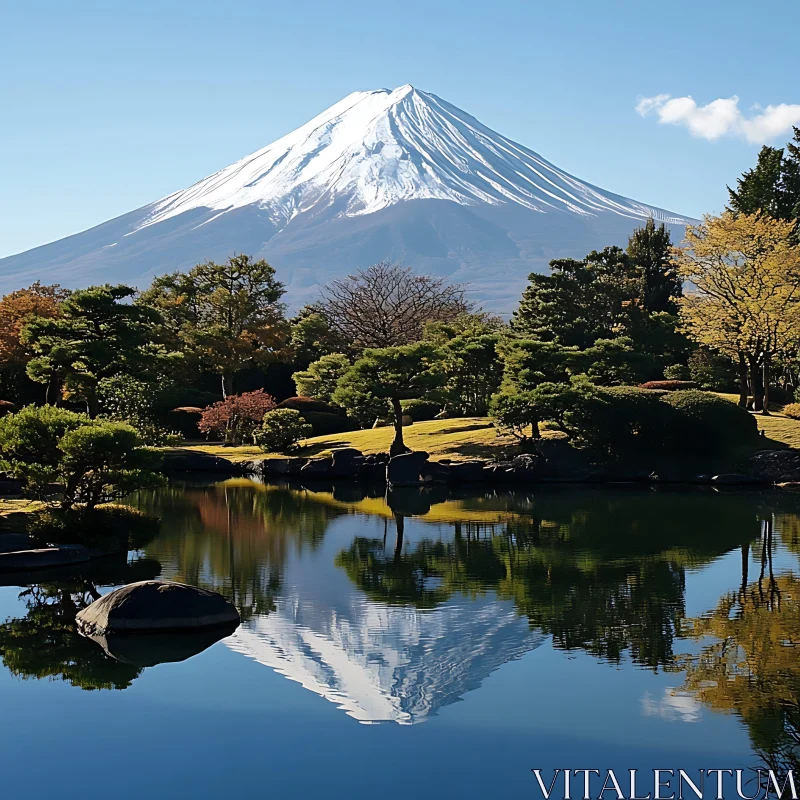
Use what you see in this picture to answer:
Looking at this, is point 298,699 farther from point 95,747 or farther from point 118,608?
point 118,608

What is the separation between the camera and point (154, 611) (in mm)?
12141

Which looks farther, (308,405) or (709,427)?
(308,405)

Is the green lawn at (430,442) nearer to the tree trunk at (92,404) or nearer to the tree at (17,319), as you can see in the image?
the tree trunk at (92,404)

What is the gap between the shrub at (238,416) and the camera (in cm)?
3678

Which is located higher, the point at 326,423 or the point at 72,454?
the point at 72,454

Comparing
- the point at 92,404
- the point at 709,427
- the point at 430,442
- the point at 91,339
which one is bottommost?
the point at 430,442

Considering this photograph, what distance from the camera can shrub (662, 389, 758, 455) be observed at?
94.1 ft

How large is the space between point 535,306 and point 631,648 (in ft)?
99.5

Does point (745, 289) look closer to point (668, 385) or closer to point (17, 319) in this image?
point (668, 385)

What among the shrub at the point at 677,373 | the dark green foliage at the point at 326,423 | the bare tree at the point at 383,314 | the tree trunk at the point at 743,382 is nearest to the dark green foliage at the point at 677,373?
the shrub at the point at 677,373

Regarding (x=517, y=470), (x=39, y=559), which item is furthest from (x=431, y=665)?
(x=517, y=470)

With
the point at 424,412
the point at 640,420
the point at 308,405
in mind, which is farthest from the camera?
the point at 308,405

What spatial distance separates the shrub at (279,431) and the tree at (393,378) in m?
3.31

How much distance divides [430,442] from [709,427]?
8.62 m
